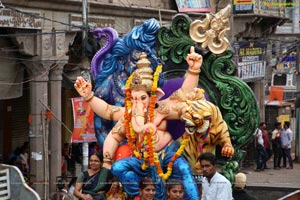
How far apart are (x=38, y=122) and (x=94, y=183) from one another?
8403 mm

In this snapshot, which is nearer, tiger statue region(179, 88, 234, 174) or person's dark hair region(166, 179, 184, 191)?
person's dark hair region(166, 179, 184, 191)

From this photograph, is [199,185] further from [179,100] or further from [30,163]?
[30,163]

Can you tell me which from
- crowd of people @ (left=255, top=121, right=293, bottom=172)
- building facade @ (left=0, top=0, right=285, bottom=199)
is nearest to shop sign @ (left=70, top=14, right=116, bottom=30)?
building facade @ (left=0, top=0, right=285, bottom=199)

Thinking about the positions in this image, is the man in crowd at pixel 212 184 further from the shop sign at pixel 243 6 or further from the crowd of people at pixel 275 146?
the shop sign at pixel 243 6

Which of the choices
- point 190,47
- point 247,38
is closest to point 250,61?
point 247,38

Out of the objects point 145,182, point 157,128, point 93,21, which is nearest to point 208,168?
point 145,182

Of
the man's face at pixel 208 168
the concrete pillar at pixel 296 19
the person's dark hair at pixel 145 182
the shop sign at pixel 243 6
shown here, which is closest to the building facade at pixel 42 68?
the shop sign at pixel 243 6

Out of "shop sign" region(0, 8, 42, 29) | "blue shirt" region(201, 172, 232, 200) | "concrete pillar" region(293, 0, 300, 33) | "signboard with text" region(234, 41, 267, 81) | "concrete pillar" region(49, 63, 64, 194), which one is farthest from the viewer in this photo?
"concrete pillar" region(293, 0, 300, 33)

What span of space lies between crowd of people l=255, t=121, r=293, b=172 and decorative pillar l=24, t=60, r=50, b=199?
724 cm

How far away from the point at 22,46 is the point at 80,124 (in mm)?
1900

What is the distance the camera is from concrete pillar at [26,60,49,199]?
1764 cm

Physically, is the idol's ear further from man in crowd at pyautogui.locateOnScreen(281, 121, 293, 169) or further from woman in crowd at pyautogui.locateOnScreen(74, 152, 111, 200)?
man in crowd at pyautogui.locateOnScreen(281, 121, 293, 169)

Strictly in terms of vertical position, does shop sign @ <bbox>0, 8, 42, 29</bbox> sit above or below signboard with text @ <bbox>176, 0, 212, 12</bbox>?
below

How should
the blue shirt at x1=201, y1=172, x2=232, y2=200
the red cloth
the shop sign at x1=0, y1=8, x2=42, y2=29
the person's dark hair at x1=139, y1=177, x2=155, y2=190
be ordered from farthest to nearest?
the red cloth < the shop sign at x1=0, y1=8, x2=42, y2=29 < the person's dark hair at x1=139, y1=177, x2=155, y2=190 < the blue shirt at x1=201, y1=172, x2=232, y2=200
